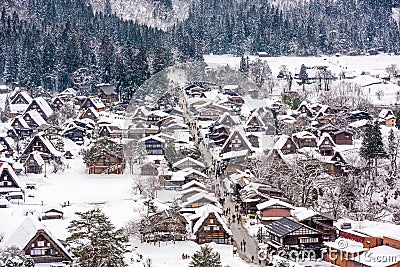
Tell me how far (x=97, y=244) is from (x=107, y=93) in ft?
54.3

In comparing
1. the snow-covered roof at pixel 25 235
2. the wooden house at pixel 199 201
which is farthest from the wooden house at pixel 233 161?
the snow-covered roof at pixel 25 235

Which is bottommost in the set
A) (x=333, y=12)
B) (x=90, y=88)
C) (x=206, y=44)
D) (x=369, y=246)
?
(x=369, y=246)

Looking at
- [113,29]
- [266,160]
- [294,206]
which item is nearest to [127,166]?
[266,160]

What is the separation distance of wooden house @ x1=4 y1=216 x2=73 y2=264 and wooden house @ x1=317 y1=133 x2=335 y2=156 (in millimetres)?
Answer: 9843

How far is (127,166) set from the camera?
1780 centimetres

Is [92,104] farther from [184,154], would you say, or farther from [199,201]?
[199,201]

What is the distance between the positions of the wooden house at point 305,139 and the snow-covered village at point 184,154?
33 mm

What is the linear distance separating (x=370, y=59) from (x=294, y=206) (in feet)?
83.0

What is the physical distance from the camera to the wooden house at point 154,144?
681 inches

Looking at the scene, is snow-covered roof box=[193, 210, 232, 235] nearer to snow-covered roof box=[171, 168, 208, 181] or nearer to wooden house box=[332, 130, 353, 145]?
snow-covered roof box=[171, 168, 208, 181]

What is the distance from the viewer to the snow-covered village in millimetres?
11719

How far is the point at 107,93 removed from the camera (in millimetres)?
25797

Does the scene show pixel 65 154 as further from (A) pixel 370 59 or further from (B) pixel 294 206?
(A) pixel 370 59

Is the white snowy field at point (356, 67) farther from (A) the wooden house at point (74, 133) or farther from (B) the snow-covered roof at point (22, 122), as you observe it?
(B) the snow-covered roof at point (22, 122)
